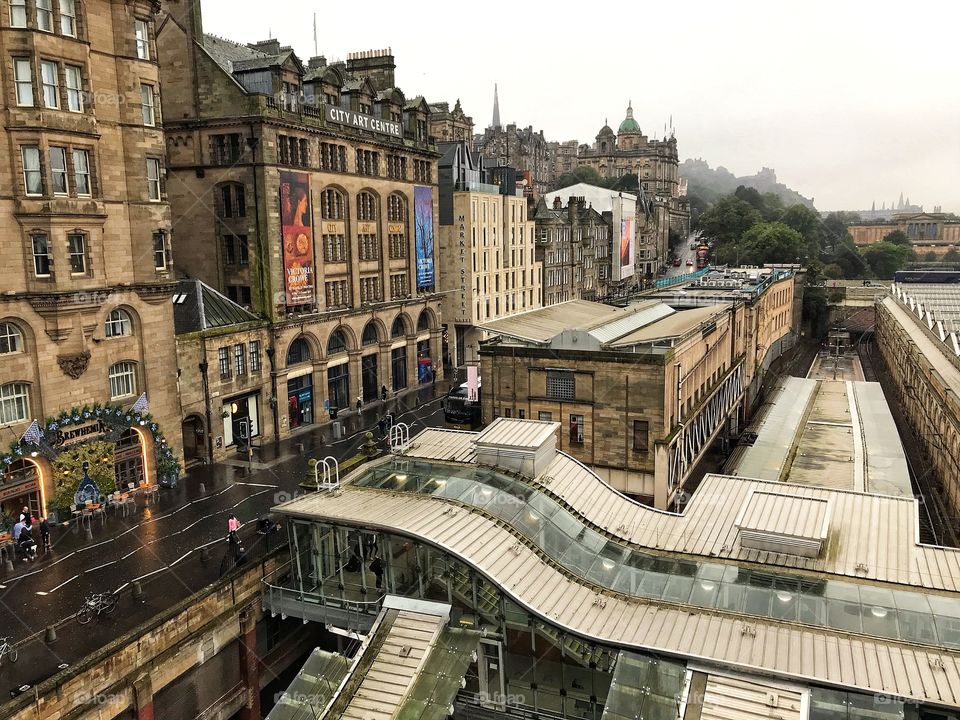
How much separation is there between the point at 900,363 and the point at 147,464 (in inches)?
2612

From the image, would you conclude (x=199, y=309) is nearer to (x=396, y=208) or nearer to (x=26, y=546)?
(x=26, y=546)

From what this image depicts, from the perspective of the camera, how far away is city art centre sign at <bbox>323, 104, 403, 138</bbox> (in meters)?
53.1

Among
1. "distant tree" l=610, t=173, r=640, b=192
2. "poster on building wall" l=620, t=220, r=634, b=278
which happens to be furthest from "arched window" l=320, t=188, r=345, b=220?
"distant tree" l=610, t=173, r=640, b=192

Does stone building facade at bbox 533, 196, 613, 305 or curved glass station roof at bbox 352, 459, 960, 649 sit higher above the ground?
stone building facade at bbox 533, 196, 613, 305

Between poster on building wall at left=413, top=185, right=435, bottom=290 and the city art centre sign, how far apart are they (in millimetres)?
5365

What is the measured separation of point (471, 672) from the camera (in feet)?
77.8

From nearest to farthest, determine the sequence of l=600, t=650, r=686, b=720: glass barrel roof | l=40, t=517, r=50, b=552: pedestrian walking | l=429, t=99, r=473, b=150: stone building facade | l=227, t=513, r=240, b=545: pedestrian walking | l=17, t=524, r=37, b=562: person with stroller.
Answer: l=600, t=650, r=686, b=720: glass barrel roof < l=17, t=524, r=37, b=562: person with stroller < l=227, t=513, r=240, b=545: pedestrian walking < l=40, t=517, r=50, b=552: pedestrian walking < l=429, t=99, r=473, b=150: stone building facade

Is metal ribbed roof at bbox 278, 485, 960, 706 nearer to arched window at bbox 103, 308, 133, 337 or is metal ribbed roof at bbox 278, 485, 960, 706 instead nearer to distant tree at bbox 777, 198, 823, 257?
arched window at bbox 103, 308, 133, 337

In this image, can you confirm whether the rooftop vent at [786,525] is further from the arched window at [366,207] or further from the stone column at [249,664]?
the arched window at [366,207]

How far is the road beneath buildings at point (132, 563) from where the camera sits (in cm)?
2470

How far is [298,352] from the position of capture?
5209 cm

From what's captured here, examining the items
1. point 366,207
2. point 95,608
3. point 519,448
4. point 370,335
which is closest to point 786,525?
point 519,448

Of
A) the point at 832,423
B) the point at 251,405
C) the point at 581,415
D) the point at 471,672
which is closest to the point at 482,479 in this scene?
the point at 471,672

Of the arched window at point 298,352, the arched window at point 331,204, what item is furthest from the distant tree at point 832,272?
the arched window at point 298,352
